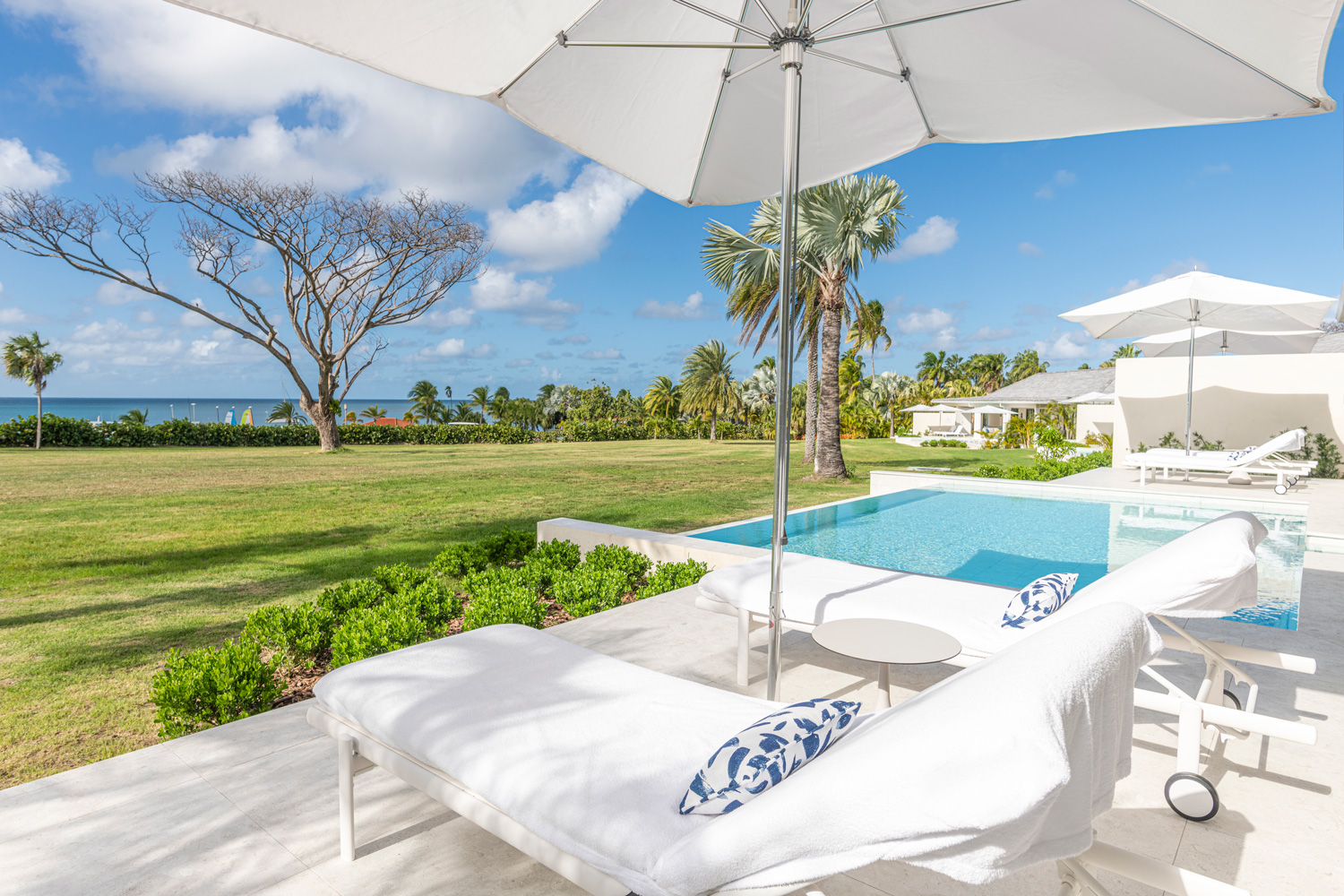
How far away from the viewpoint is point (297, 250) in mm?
24438

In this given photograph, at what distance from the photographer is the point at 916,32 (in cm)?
303

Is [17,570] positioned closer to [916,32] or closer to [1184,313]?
[916,32]

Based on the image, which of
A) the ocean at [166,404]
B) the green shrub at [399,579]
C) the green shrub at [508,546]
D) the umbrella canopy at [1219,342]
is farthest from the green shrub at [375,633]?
the ocean at [166,404]

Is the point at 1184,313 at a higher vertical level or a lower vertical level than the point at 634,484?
higher

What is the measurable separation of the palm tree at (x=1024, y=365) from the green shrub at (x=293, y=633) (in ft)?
228

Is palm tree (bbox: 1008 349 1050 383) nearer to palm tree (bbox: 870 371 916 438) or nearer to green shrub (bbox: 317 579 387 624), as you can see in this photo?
palm tree (bbox: 870 371 916 438)

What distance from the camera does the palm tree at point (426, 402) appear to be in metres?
50.4

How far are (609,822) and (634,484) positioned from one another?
13462mm

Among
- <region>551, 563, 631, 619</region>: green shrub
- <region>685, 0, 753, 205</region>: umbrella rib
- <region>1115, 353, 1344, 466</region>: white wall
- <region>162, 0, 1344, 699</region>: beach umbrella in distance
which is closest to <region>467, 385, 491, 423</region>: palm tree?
<region>1115, 353, 1344, 466</region>: white wall

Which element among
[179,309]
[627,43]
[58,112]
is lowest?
[627,43]

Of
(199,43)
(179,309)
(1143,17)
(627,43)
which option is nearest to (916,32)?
(1143,17)

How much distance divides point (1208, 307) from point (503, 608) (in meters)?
11.3

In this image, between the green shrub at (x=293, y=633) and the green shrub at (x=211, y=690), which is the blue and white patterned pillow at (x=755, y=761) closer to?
the green shrub at (x=211, y=690)

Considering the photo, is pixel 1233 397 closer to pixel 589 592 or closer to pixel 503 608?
pixel 589 592
